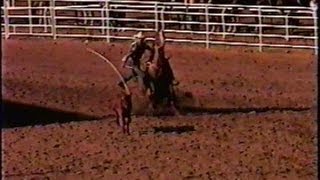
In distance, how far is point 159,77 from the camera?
1441 centimetres

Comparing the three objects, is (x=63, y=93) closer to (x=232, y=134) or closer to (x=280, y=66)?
(x=280, y=66)

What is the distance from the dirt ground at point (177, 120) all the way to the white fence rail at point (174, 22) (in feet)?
1.66

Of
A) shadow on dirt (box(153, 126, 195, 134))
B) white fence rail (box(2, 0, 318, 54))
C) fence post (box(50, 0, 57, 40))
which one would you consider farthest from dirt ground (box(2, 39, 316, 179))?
white fence rail (box(2, 0, 318, 54))

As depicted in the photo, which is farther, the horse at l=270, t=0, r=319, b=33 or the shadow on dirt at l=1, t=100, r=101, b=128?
the horse at l=270, t=0, r=319, b=33

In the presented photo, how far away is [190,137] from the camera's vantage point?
12.0 meters

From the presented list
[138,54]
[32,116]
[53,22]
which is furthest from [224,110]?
[53,22]

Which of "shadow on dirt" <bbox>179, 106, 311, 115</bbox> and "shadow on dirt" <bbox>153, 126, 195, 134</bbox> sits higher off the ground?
"shadow on dirt" <bbox>153, 126, 195, 134</bbox>

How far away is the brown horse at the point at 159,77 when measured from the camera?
46.7 feet

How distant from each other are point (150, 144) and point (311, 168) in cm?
199

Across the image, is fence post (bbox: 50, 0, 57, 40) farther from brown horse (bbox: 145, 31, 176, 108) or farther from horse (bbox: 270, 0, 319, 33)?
brown horse (bbox: 145, 31, 176, 108)

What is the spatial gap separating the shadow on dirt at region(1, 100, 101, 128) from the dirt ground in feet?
0.24

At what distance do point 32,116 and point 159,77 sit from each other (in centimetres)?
327

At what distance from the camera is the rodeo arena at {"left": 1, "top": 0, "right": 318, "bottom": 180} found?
35.2 ft

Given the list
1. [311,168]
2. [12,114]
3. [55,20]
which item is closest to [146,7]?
[55,20]
